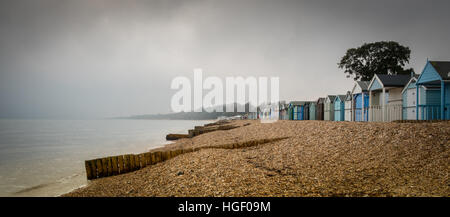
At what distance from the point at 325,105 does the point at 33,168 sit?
31.8 m

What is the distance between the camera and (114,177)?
320 inches

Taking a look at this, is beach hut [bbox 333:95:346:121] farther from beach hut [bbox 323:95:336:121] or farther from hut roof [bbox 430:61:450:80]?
hut roof [bbox 430:61:450:80]

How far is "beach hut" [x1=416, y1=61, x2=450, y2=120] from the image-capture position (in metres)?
13.6

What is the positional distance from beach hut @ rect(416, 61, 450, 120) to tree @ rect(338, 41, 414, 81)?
29.8m

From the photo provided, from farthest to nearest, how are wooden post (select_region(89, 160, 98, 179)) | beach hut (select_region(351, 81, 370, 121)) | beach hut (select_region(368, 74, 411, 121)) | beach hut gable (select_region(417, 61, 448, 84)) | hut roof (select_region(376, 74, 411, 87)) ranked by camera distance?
beach hut (select_region(351, 81, 370, 121))
hut roof (select_region(376, 74, 411, 87))
beach hut (select_region(368, 74, 411, 121))
beach hut gable (select_region(417, 61, 448, 84))
wooden post (select_region(89, 160, 98, 179))

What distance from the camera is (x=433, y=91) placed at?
15.7 meters

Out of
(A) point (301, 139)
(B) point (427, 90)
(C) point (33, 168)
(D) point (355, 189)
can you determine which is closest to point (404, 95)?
(B) point (427, 90)

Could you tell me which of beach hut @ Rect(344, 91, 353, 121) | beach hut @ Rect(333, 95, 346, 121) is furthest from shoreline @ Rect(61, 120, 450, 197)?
beach hut @ Rect(333, 95, 346, 121)

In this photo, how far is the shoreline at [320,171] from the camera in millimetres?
4465

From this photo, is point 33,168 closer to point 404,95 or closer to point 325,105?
point 404,95

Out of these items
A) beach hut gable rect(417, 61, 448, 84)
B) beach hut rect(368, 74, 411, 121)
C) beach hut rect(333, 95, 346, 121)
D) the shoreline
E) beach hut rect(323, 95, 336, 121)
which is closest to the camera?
the shoreline

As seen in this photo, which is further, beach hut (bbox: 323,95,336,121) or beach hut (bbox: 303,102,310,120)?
beach hut (bbox: 303,102,310,120)

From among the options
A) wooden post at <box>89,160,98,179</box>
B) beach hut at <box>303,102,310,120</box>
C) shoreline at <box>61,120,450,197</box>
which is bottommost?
wooden post at <box>89,160,98,179</box>

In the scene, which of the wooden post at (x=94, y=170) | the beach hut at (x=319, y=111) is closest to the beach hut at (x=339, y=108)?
the beach hut at (x=319, y=111)
